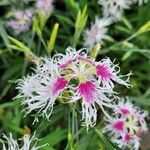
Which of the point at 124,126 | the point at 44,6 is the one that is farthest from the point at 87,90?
the point at 44,6

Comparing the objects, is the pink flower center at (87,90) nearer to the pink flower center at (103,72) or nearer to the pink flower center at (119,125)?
the pink flower center at (103,72)

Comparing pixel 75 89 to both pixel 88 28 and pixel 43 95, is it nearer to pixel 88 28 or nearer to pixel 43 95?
pixel 43 95

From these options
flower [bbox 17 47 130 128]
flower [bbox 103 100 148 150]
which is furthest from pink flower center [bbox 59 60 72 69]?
flower [bbox 103 100 148 150]

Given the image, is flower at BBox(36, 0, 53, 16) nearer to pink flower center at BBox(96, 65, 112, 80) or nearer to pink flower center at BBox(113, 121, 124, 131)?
pink flower center at BBox(113, 121, 124, 131)

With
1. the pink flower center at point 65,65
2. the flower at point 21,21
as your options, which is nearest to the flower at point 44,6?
the flower at point 21,21

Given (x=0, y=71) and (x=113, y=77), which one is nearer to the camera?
(x=113, y=77)

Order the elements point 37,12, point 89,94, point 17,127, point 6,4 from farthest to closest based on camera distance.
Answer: point 6,4 → point 37,12 → point 17,127 → point 89,94

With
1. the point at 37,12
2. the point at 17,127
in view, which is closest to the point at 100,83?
the point at 17,127
